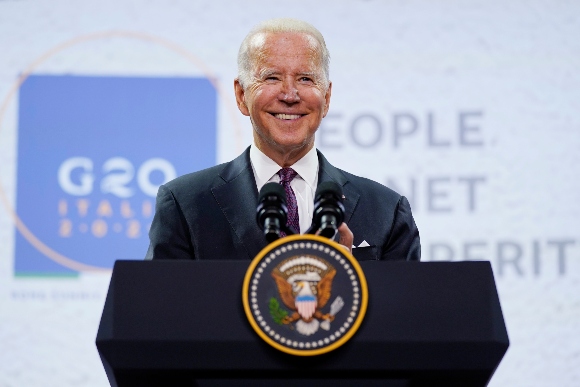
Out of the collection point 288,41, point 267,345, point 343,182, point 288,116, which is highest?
point 288,41

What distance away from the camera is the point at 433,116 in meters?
2.96

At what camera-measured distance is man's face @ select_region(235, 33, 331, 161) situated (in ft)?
5.45

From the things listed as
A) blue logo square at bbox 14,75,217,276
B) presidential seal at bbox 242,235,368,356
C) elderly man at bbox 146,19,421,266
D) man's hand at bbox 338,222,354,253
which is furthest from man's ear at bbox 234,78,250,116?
blue logo square at bbox 14,75,217,276

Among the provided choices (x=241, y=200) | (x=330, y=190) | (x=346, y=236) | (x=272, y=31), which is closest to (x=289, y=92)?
(x=272, y=31)

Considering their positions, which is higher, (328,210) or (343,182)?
(343,182)

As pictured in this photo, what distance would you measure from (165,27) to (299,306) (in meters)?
2.09

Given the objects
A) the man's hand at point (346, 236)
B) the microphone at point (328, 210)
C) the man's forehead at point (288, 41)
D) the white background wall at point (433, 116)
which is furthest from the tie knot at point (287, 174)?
the white background wall at point (433, 116)

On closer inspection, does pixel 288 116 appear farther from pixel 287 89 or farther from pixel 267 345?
pixel 267 345

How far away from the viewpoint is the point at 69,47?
9.68ft

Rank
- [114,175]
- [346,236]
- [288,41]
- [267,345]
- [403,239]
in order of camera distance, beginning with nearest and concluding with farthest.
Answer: [267,345]
[346,236]
[288,41]
[403,239]
[114,175]

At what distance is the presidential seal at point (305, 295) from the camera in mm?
1046

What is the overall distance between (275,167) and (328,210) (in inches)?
26.5

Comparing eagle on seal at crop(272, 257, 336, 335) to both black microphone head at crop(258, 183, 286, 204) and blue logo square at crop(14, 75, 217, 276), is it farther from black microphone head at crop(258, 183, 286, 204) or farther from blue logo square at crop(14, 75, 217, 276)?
blue logo square at crop(14, 75, 217, 276)

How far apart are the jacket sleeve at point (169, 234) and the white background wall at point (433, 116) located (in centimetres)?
116
